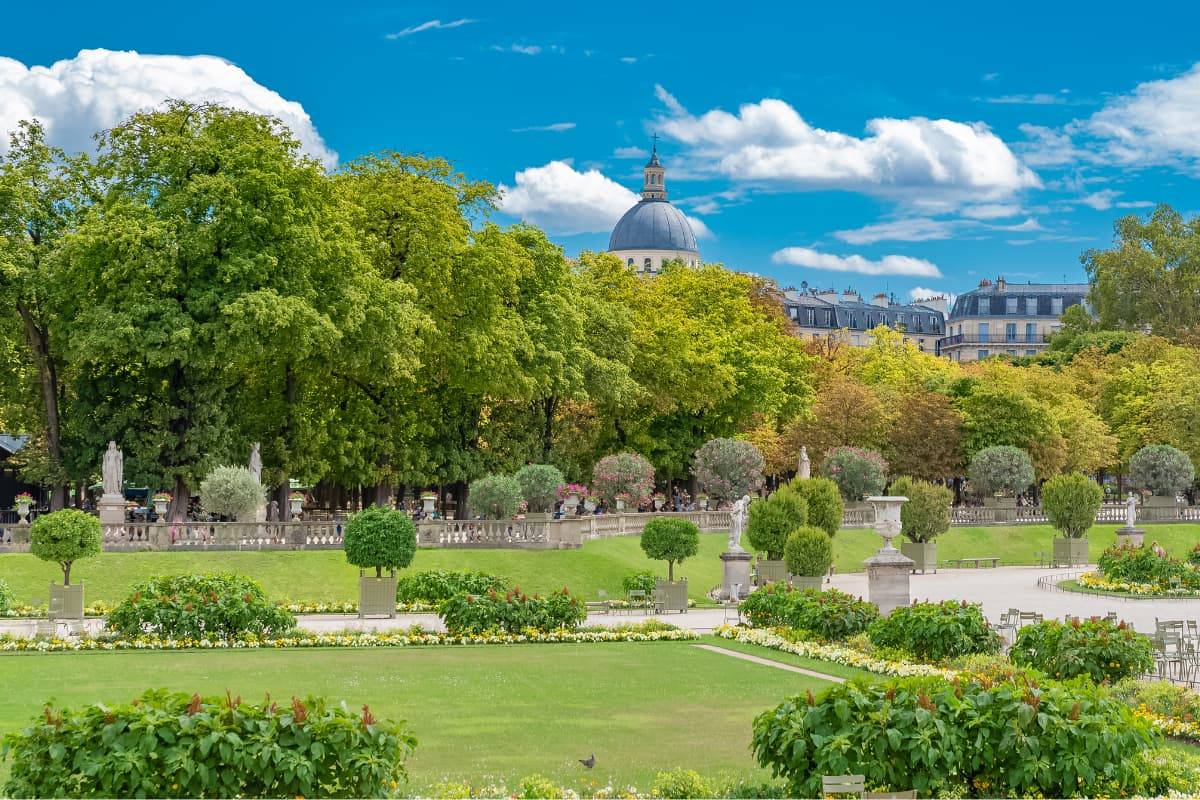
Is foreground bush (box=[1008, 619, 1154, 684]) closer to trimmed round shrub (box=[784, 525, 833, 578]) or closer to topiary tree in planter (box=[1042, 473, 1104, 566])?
trimmed round shrub (box=[784, 525, 833, 578])

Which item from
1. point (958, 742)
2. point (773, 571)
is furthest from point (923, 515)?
point (958, 742)

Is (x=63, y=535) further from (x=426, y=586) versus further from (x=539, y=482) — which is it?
(x=539, y=482)

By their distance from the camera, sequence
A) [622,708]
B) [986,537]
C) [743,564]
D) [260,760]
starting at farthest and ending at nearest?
[986,537] → [743,564] → [622,708] → [260,760]

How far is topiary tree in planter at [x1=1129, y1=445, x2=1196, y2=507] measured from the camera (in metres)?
72.3

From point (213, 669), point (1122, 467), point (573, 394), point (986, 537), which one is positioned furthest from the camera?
point (1122, 467)

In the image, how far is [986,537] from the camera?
67062 millimetres

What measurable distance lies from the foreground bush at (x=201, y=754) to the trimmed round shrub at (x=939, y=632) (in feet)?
45.0

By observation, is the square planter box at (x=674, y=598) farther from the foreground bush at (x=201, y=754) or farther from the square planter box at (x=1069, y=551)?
the square planter box at (x=1069, y=551)

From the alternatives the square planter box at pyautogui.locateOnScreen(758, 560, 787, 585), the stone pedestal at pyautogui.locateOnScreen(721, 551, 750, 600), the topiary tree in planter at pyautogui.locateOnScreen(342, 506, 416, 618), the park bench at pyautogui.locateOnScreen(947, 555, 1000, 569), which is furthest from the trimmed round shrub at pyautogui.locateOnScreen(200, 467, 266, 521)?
the park bench at pyautogui.locateOnScreen(947, 555, 1000, 569)

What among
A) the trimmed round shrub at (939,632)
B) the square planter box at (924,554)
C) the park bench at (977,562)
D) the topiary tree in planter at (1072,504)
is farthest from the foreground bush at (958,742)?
the topiary tree in planter at (1072,504)

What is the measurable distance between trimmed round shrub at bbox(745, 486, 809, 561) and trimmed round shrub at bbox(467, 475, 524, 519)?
7.79 meters

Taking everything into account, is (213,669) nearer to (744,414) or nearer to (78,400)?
(78,400)

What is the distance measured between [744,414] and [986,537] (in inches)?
489

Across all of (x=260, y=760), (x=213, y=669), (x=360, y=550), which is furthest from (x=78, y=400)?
(x=260, y=760)
